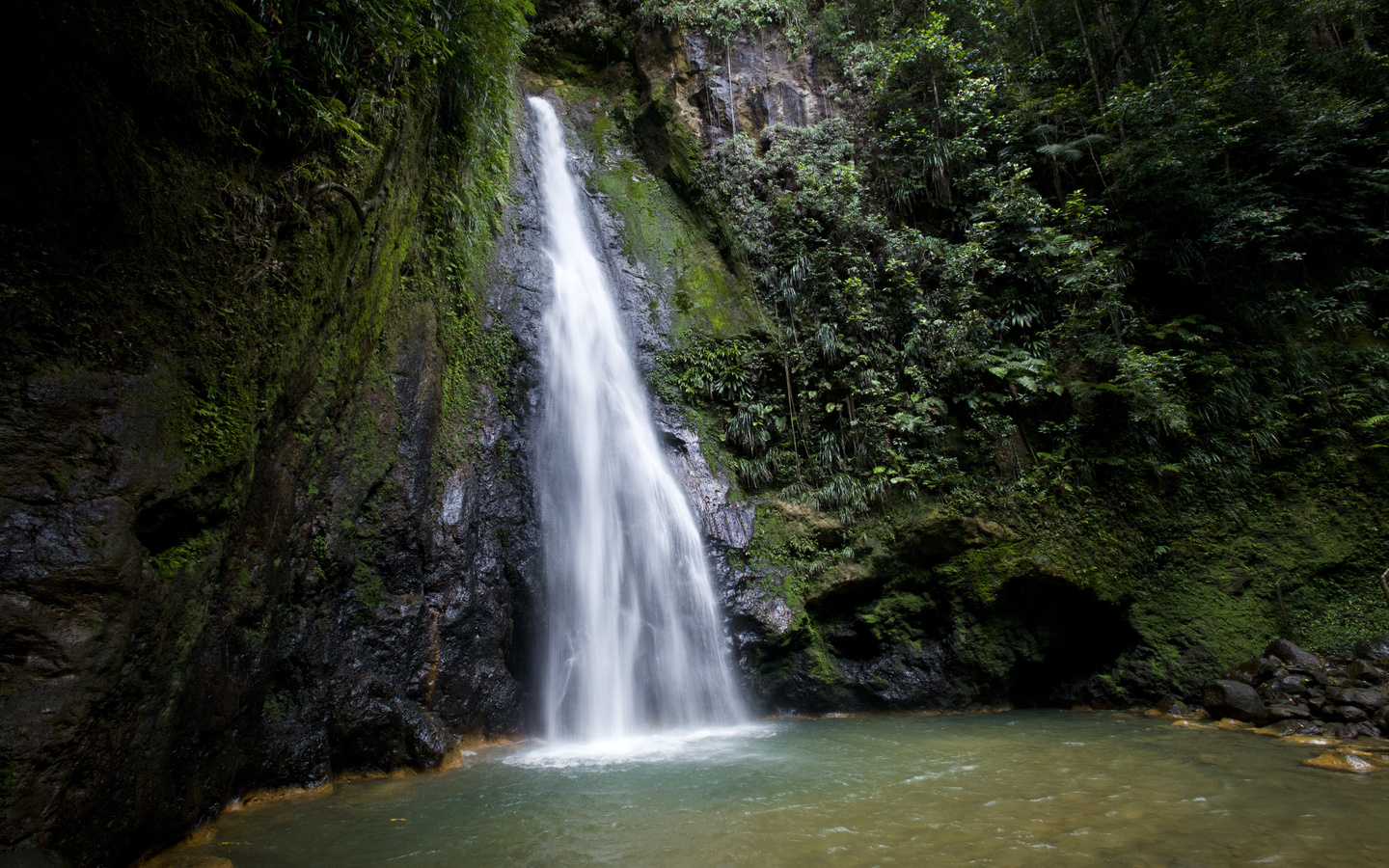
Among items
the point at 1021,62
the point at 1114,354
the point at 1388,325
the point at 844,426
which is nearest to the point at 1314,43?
the point at 1021,62

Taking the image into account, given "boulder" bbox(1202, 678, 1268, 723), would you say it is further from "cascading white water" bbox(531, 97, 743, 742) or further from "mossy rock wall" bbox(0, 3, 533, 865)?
"mossy rock wall" bbox(0, 3, 533, 865)

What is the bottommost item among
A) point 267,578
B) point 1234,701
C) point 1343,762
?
point 1234,701

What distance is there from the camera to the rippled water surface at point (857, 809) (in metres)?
3.33

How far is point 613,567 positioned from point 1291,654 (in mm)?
8477

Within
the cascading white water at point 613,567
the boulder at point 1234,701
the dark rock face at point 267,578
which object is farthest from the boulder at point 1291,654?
the dark rock face at point 267,578

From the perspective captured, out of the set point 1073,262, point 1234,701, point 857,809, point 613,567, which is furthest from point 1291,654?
point 613,567

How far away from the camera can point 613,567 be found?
802 centimetres

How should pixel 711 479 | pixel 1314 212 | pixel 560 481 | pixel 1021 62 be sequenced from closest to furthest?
pixel 560 481, pixel 711 479, pixel 1314 212, pixel 1021 62

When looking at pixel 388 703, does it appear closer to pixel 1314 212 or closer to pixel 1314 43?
pixel 1314 212

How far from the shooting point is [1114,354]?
9516mm

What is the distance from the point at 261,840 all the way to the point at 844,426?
8.50 meters

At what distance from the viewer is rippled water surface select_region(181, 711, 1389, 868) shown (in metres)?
3.33

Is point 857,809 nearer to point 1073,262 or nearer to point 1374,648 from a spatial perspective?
point 1374,648

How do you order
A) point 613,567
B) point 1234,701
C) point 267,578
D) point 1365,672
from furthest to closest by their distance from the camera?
1. point 613,567
2. point 1234,701
3. point 1365,672
4. point 267,578
